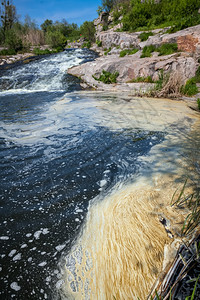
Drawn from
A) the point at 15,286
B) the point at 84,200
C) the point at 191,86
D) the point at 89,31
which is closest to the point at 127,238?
the point at 84,200

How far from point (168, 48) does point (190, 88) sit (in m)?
3.83

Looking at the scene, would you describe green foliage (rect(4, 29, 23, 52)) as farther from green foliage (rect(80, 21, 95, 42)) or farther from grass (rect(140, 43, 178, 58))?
grass (rect(140, 43, 178, 58))

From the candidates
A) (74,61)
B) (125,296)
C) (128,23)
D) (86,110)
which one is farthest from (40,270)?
(128,23)

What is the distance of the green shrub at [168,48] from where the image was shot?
9.28 meters

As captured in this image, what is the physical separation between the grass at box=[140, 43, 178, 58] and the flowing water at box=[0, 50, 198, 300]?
18.7 ft

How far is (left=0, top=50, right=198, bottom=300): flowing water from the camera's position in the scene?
1.46 m

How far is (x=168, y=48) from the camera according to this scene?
9.55m

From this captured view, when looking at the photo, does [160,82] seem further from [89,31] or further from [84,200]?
[89,31]

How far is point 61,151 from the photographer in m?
3.57

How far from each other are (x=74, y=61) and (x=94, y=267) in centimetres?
1537

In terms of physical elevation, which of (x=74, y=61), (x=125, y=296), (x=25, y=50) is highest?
(x=25, y=50)

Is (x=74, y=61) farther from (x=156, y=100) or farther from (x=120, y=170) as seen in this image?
(x=120, y=170)

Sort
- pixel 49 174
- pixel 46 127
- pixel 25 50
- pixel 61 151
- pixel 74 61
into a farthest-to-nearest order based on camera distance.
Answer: pixel 25 50 < pixel 74 61 < pixel 46 127 < pixel 61 151 < pixel 49 174

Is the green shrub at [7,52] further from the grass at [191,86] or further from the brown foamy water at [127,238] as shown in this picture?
the brown foamy water at [127,238]
